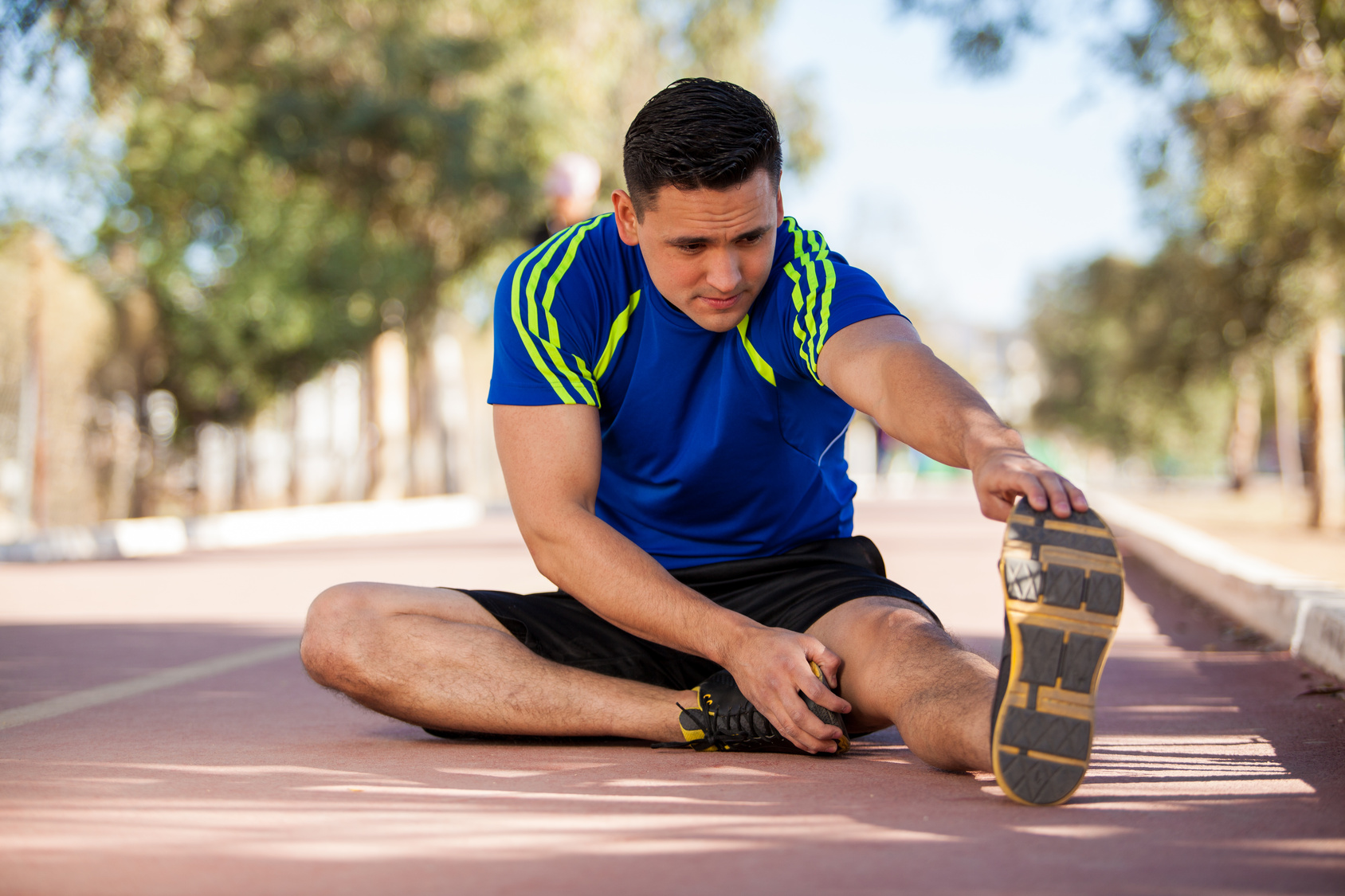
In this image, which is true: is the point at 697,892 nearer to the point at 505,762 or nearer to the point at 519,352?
the point at 505,762

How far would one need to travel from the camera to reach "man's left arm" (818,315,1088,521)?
2582 mm

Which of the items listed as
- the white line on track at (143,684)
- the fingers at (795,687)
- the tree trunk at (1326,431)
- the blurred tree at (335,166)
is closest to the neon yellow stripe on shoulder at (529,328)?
the fingers at (795,687)

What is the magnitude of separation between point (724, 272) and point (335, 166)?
68.3 ft

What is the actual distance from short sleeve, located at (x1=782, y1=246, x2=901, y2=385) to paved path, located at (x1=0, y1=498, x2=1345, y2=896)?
3.23ft

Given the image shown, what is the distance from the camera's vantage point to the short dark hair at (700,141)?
10.5 feet

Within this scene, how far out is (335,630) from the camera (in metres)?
3.55

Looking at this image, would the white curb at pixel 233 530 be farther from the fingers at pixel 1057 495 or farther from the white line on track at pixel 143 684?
the fingers at pixel 1057 495

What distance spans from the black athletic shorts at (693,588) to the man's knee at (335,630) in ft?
1.00

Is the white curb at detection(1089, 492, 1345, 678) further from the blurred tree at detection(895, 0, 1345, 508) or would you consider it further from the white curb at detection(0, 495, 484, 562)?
the white curb at detection(0, 495, 484, 562)

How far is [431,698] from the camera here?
3557 mm

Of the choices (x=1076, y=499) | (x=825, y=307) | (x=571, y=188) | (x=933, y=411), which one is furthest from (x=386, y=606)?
(x=571, y=188)

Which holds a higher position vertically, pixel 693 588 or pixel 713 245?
pixel 713 245

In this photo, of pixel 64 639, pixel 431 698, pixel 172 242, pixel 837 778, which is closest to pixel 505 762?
pixel 431 698

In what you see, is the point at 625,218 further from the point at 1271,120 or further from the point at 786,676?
the point at 1271,120
